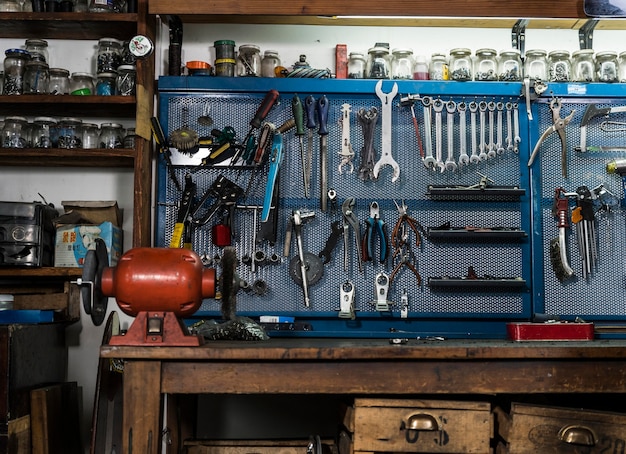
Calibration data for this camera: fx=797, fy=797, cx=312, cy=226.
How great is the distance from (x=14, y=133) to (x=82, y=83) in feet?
1.17

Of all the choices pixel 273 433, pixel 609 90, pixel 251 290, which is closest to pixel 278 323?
pixel 251 290

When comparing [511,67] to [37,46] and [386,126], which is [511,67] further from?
[37,46]

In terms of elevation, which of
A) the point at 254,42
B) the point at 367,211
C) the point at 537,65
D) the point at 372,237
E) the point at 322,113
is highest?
the point at 254,42

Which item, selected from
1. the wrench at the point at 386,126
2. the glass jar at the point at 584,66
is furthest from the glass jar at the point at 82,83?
the glass jar at the point at 584,66

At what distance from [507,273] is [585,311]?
0.36 m

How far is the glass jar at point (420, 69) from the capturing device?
343cm

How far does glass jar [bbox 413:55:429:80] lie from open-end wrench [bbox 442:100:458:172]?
161 millimetres

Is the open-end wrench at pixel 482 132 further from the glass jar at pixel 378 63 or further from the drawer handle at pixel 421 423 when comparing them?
the drawer handle at pixel 421 423

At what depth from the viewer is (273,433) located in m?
3.49

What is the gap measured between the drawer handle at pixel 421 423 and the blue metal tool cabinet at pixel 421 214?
3.41 feet

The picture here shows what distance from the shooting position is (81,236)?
10.8ft

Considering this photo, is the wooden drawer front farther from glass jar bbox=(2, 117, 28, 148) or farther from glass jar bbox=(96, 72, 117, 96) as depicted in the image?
glass jar bbox=(2, 117, 28, 148)

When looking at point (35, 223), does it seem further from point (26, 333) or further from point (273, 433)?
point (273, 433)

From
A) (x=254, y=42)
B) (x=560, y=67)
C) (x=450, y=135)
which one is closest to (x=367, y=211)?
(x=450, y=135)
